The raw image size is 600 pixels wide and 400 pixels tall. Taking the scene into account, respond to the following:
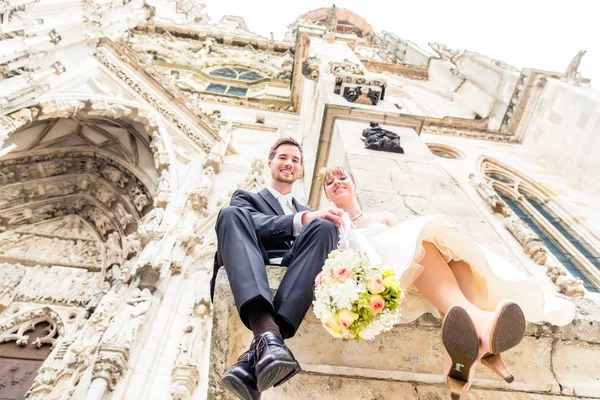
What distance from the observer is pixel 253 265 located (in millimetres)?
1850

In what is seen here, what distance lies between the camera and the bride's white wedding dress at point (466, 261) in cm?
192

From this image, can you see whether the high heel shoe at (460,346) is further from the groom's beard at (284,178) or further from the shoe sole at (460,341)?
the groom's beard at (284,178)

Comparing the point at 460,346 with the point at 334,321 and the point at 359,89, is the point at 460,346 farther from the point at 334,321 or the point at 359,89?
the point at 359,89

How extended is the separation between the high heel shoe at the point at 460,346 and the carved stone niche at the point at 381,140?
3181 millimetres

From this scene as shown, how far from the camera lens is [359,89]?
5.73m

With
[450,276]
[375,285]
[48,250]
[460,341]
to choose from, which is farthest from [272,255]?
[48,250]

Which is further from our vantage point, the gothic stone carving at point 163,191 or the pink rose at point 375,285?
the gothic stone carving at point 163,191

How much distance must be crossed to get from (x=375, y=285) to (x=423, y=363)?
2.83 ft

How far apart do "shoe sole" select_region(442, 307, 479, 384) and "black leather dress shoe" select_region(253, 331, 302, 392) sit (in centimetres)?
66

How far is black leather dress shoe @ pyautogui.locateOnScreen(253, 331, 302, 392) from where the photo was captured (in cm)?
144

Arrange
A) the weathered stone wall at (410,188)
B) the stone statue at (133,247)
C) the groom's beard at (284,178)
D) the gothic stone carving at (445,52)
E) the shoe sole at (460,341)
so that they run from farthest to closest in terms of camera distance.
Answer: the gothic stone carving at (445,52), the stone statue at (133,247), the weathered stone wall at (410,188), the groom's beard at (284,178), the shoe sole at (460,341)

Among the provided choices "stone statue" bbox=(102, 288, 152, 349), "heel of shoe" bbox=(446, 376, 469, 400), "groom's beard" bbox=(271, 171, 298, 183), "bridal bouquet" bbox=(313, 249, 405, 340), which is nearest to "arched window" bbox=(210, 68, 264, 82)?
"stone statue" bbox=(102, 288, 152, 349)

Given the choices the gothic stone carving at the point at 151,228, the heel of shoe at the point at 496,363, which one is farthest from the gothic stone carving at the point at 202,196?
the heel of shoe at the point at 496,363

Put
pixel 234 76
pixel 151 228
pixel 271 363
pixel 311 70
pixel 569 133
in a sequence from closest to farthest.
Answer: pixel 271 363, pixel 151 228, pixel 311 70, pixel 569 133, pixel 234 76
